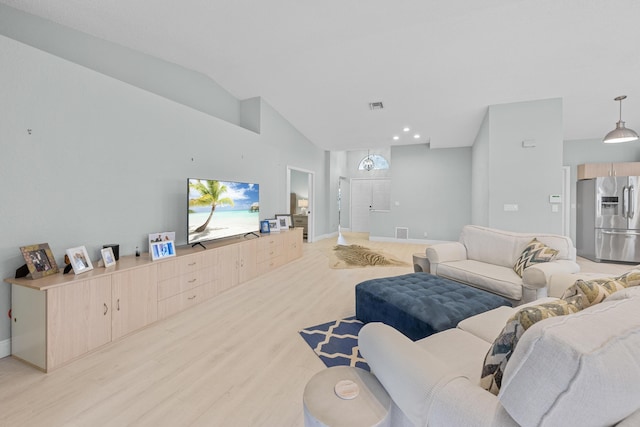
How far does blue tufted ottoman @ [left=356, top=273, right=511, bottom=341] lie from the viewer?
2.02 metres

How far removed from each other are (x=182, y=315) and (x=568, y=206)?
25.0 ft

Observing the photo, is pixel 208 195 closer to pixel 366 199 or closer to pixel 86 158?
pixel 86 158

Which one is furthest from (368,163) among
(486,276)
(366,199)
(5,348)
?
(5,348)

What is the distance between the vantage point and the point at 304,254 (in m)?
6.06

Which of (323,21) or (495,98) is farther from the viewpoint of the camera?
(495,98)

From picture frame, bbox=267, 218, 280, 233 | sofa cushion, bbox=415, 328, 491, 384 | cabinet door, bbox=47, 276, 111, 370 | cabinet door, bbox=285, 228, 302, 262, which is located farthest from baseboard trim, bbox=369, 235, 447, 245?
cabinet door, bbox=47, 276, 111, 370

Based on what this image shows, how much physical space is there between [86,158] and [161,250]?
3.63ft

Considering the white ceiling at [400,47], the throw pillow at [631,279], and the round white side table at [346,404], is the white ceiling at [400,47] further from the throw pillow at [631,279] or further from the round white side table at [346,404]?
the round white side table at [346,404]

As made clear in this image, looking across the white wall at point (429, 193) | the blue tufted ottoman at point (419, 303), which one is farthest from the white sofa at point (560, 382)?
the white wall at point (429, 193)

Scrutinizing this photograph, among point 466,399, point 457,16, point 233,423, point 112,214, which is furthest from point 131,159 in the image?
point 457,16

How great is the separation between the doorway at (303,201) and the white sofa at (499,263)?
4397mm

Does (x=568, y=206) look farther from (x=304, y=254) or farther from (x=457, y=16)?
(x=304, y=254)

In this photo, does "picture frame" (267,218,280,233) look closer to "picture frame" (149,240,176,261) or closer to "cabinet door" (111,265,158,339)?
"picture frame" (149,240,176,261)

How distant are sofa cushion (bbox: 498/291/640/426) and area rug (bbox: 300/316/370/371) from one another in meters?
1.53
